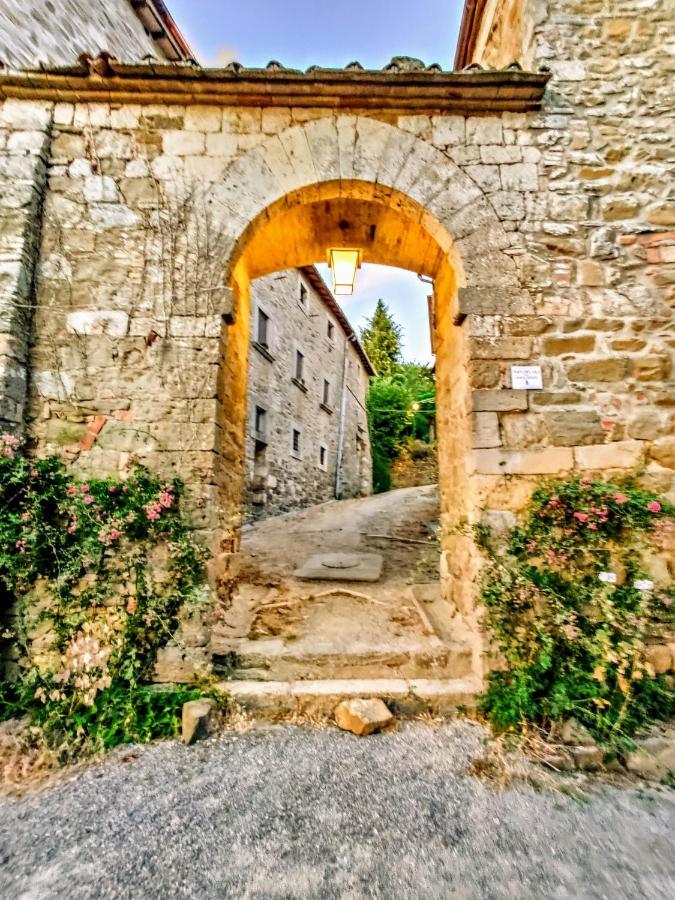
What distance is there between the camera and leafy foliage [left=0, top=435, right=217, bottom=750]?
2.30m

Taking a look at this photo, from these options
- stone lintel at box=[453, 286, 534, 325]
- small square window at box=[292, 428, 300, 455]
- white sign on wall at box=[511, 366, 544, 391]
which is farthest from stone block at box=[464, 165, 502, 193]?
small square window at box=[292, 428, 300, 455]

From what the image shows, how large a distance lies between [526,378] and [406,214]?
1.61 metres

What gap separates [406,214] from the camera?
10.4 feet

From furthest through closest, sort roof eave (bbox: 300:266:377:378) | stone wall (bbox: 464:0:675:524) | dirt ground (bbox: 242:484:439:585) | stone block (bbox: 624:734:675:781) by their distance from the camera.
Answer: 1. roof eave (bbox: 300:266:377:378)
2. dirt ground (bbox: 242:484:439:585)
3. stone wall (bbox: 464:0:675:524)
4. stone block (bbox: 624:734:675:781)

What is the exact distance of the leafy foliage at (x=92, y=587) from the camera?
2.30m

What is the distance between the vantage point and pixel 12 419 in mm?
2621

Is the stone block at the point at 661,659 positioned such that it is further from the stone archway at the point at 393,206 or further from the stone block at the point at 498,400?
the stone block at the point at 498,400

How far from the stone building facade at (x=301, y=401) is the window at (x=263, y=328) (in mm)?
22

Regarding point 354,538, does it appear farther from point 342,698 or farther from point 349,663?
point 342,698

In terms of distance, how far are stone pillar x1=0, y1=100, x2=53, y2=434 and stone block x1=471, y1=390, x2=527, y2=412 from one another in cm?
300

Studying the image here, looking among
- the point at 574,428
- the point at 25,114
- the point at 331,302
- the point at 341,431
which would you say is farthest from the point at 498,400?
the point at 341,431

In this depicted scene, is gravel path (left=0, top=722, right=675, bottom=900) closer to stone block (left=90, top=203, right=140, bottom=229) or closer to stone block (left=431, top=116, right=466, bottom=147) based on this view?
stone block (left=90, top=203, right=140, bottom=229)

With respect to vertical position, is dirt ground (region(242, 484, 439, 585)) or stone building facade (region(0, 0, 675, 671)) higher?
stone building facade (region(0, 0, 675, 671))

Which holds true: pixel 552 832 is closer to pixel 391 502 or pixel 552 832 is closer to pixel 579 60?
pixel 579 60
